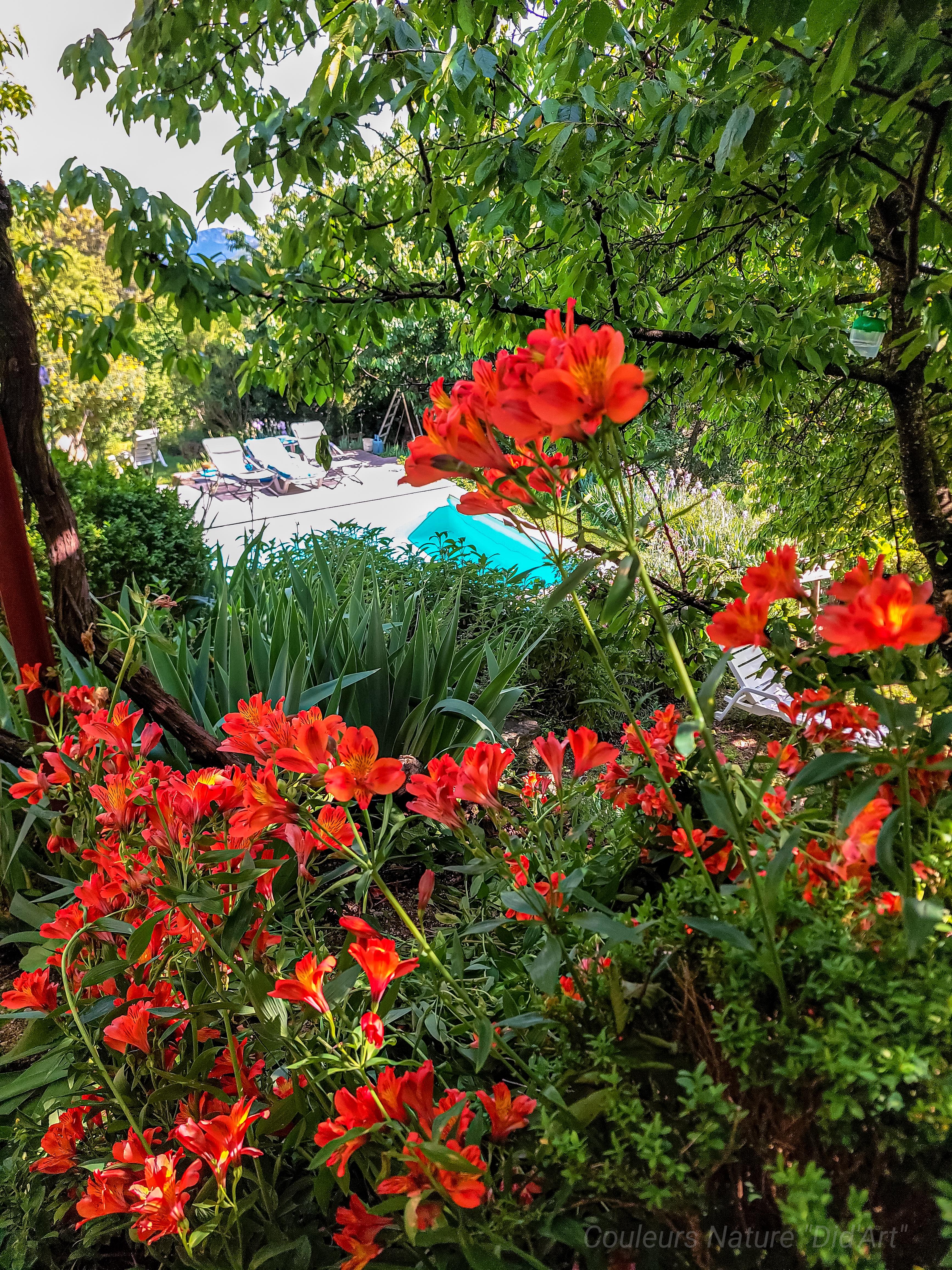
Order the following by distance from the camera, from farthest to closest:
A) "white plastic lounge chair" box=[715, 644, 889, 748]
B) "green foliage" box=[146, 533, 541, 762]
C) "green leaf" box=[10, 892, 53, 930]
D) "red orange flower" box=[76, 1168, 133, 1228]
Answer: "white plastic lounge chair" box=[715, 644, 889, 748], "green foliage" box=[146, 533, 541, 762], "green leaf" box=[10, 892, 53, 930], "red orange flower" box=[76, 1168, 133, 1228]

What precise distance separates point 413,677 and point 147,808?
1.15m

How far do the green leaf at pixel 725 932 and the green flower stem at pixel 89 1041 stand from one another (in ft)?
1.61

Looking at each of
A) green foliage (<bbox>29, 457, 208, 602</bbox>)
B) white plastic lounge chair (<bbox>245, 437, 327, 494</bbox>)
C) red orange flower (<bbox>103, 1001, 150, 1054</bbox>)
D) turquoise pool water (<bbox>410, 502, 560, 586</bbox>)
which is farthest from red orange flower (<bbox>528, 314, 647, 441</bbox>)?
white plastic lounge chair (<bbox>245, 437, 327, 494</bbox>)

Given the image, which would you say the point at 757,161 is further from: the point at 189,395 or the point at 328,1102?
the point at 189,395

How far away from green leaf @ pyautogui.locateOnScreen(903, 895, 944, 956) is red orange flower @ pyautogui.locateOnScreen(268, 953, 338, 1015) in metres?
0.40

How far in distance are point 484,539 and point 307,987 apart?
15.1ft

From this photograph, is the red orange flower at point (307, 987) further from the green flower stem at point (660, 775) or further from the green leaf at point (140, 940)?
the green flower stem at point (660, 775)

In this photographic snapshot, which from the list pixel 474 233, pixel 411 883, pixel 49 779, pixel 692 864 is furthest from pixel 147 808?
pixel 474 233

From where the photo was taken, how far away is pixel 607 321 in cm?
162

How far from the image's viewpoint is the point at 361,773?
0.58m

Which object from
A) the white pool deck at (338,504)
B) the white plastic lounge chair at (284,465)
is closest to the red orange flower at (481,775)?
the white pool deck at (338,504)

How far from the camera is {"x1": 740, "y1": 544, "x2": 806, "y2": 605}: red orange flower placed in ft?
1.82

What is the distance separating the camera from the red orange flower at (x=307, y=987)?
0.55 meters

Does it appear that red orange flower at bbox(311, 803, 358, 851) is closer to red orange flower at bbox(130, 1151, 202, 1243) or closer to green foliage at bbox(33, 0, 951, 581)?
red orange flower at bbox(130, 1151, 202, 1243)
